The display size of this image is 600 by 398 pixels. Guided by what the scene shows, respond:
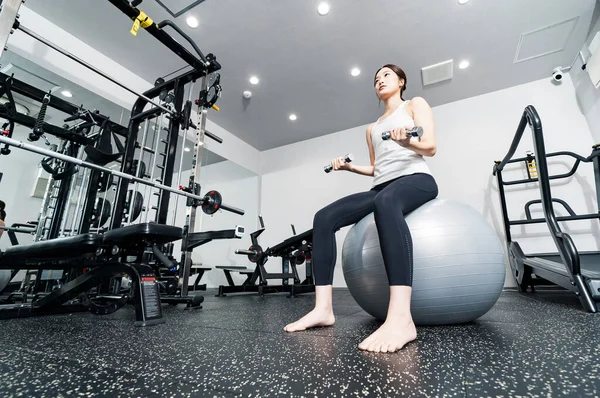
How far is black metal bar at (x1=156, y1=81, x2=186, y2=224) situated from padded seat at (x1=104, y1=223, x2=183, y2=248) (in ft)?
2.73

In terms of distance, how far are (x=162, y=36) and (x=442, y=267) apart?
8.01ft

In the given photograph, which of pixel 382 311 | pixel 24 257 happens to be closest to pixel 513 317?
pixel 382 311

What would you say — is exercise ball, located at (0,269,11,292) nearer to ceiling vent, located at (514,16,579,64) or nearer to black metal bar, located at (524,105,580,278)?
black metal bar, located at (524,105,580,278)

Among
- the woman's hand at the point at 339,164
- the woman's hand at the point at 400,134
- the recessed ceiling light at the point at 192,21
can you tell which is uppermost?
the recessed ceiling light at the point at 192,21

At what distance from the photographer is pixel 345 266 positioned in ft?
4.22

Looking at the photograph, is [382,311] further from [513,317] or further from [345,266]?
[513,317]

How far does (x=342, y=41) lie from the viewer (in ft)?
10.7

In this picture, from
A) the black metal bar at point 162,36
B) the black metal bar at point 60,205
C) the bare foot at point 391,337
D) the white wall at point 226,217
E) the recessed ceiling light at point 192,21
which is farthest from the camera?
the white wall at point 226,217

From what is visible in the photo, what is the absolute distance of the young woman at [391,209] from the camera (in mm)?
888

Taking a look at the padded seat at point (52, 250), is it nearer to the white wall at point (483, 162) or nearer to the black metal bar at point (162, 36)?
the black metal bar at point (162, 36)

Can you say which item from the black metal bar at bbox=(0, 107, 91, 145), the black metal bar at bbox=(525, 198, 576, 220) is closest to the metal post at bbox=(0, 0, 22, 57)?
the black metal bar at bbox=(0, 107, 91, 145)

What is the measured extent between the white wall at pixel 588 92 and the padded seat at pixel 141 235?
4399mm

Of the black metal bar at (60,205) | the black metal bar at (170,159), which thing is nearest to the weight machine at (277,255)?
the black metal bar at (170,159)

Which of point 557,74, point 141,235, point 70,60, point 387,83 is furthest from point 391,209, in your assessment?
point 557,74
